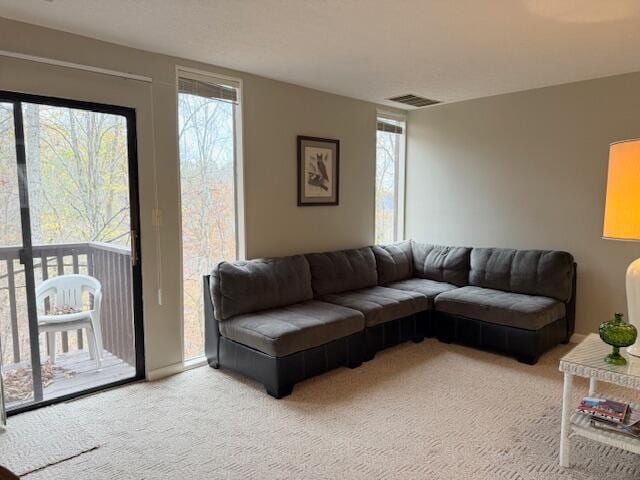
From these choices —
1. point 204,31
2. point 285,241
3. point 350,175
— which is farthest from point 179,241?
point 350,175

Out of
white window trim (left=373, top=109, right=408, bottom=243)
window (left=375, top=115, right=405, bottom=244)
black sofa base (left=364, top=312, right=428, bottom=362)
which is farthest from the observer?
white window trim (left=373, top=109, right=408, bottom=243)

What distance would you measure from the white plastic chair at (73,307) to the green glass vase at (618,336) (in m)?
3.09

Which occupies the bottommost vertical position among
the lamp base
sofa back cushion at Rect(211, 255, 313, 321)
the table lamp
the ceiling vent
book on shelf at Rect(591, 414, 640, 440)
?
book on shelf at Rect(591, 414, 640, 440)

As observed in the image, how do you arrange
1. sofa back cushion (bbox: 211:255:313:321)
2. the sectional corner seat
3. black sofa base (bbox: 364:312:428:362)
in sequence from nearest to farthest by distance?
1. the sectional corner seat
2. sofa back cushion (bbox: 211:255:313:321)
3. black sofa base (bbox: 364:312:428:362)

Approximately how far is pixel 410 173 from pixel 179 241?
9.65ft

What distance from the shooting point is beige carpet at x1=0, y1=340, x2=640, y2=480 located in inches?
84.6

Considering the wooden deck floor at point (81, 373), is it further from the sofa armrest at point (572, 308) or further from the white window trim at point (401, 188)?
the sofa armrest at point (572, 308)

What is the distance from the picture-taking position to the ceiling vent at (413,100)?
4.45m

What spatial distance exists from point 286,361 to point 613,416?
1826 mm

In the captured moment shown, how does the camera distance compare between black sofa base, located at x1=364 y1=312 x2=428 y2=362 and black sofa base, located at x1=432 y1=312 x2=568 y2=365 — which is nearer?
black sofa base, located at x1=432 y1=312 x2=568 y2=365

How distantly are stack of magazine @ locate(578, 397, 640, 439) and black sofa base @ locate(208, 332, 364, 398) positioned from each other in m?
1.58

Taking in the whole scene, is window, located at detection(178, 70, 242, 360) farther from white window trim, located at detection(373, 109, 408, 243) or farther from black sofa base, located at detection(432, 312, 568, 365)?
white window trim, located at detection(373, 109, 408, 243)

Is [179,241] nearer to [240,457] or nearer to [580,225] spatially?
[240,457]

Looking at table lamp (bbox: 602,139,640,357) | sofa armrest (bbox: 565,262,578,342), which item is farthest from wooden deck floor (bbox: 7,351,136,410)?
sofa armrest (bbox: 565,262,578,342)
